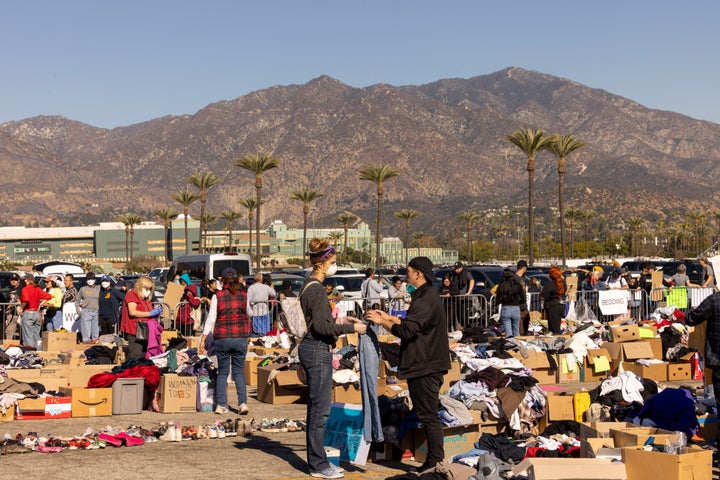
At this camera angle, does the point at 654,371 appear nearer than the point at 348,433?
No

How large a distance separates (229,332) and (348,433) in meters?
3.25

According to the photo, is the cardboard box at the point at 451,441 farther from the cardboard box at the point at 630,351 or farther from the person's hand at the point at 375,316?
the cardboard box at the point at 630,351

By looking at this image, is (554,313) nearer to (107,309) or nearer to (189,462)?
(107,309)

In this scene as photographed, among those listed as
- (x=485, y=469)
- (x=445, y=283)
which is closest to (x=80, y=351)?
(x=445, y=283)

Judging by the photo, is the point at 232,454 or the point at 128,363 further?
the point at 128,363

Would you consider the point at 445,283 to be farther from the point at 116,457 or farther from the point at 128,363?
the point at 116,457

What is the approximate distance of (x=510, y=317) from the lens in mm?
18891

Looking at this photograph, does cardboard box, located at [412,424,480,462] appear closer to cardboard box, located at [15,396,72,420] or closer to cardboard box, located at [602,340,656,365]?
cardboard box, located at [15,396,72,420]

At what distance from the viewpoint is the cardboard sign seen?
9250mm

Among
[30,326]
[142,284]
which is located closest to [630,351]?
[142,284]

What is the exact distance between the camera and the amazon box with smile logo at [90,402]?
1230 cm

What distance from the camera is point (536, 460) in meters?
7.62

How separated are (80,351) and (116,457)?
7452 mm

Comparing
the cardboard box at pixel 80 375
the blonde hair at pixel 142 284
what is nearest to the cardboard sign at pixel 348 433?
the blonde hair at pixel 142 284
